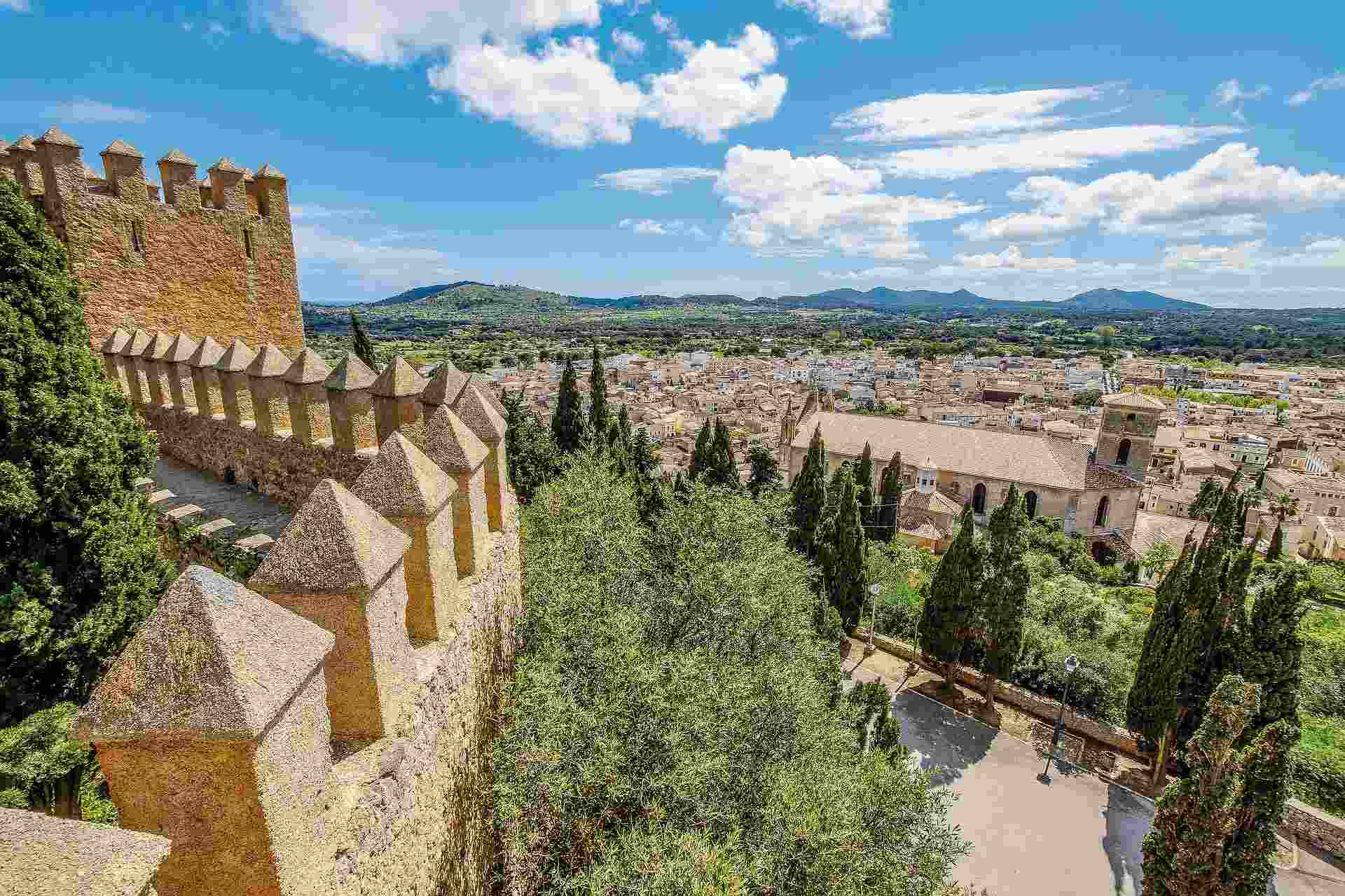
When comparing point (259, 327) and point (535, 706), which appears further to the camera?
point (259, 327)

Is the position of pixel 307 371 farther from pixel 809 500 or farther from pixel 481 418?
pixel 809 500

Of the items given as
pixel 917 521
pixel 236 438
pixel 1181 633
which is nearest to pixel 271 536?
pixel 236 438

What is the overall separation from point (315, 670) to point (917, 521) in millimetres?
43000

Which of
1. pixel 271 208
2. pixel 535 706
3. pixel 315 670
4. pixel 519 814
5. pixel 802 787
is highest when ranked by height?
pixel 271 208

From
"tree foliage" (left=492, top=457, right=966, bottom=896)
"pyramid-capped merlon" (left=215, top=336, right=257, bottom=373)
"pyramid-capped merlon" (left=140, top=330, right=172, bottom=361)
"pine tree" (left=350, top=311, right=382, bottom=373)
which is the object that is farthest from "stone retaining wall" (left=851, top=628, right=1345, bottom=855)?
"pyramid-capped merlon" (left=140, top=330, right=172, bottom=361)

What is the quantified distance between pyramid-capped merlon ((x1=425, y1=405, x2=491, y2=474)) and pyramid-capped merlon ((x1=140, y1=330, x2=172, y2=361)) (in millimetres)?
7150

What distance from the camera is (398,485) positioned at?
5.70 m

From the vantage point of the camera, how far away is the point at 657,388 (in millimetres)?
111812

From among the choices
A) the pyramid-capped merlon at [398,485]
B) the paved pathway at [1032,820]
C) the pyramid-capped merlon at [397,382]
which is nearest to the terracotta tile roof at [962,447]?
the paved pathway at [1032,820]

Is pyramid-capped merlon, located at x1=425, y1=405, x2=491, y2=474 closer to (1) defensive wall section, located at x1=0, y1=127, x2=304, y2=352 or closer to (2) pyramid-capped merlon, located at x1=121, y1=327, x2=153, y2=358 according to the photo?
(1) defensive wall section, located at x1=0, y1=127, x2=304, y2=352

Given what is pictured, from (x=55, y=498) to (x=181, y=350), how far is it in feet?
14.9

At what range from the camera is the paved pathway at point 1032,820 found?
14.2 meters

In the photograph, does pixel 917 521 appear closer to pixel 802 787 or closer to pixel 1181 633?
pixel 1181 633

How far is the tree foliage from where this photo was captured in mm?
6543
